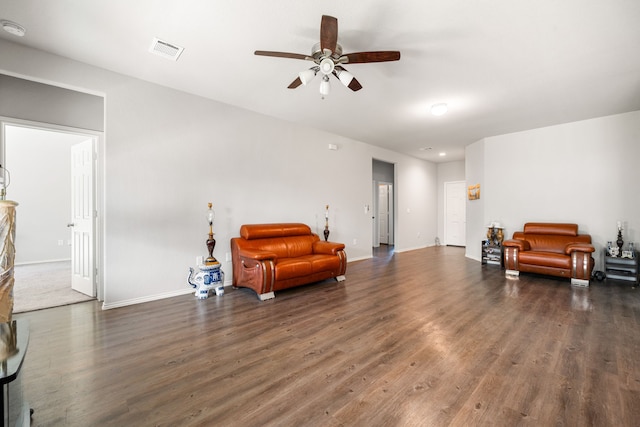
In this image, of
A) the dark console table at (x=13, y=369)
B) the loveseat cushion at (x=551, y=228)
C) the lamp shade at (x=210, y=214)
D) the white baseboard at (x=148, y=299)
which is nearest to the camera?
the dark console table at (x=13, y=369)

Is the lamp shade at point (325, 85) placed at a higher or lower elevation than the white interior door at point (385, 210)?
higher

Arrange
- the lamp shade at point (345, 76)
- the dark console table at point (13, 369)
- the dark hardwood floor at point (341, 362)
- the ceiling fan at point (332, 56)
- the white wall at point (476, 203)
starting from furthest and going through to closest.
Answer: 1. the white wall at point (476, 203)
2. the lamp shade at point (345, 76)
3. the ceiling fan at point (332, 56)
4. the dark hardwood floor at point (341, 362)
5. the dark console table at point (13, 369)

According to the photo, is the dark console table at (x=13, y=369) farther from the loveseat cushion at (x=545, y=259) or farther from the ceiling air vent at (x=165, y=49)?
the loveseat cushion at (x=545, y=259)

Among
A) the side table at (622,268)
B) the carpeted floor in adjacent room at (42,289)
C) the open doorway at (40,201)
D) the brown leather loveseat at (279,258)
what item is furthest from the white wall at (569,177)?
the open doorway at (40,201)

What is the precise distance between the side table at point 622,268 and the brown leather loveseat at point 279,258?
14.3ft

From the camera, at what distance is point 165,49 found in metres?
2.79

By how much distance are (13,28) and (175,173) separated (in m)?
1.87

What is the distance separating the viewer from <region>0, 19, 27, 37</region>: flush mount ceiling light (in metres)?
2.40

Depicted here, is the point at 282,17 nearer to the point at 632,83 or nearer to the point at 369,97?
the point at 369,97

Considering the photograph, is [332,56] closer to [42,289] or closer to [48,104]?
[48,104]

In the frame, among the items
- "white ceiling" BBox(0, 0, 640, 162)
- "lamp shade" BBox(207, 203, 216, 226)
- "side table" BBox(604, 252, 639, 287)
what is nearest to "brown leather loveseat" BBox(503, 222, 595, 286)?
"side table" BBox(604, 252, 639, 287)

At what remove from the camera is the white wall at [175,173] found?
3.26 metres

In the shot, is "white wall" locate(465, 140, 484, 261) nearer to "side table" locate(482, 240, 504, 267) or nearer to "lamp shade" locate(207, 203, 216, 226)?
"side table" locate(482, 240, 504, 267)

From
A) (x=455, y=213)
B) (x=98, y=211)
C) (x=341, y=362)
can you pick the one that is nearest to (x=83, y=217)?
(x=98, y=211)
